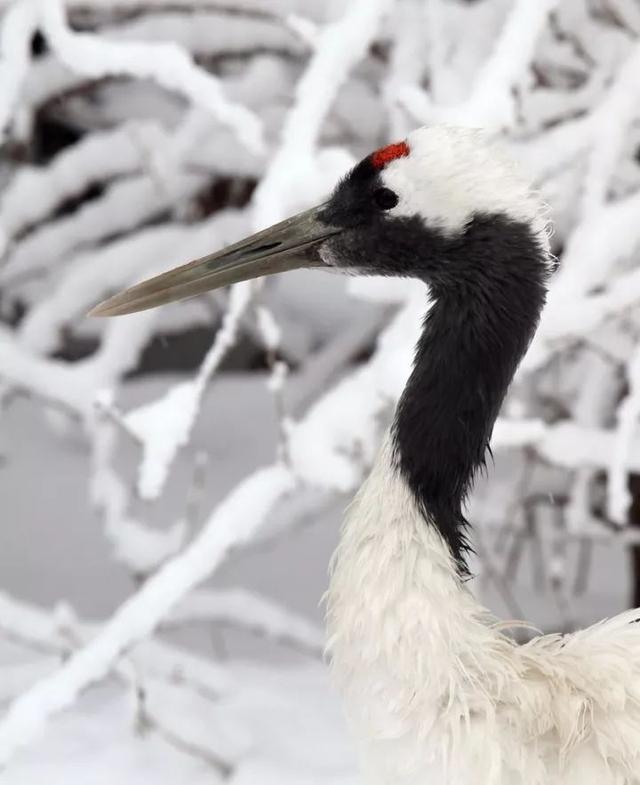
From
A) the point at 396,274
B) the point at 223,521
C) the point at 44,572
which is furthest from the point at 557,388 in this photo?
the point at 396,274

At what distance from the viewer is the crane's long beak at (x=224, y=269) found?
181 cm

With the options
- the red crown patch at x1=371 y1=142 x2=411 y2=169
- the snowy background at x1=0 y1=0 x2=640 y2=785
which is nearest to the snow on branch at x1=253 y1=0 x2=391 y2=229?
the snowy background at x1=0 y1=0 x2=640 y2=785

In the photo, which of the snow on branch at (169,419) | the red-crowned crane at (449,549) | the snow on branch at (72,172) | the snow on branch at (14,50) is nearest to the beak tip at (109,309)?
the red-crowned crane at (449,549)

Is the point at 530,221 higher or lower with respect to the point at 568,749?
higher

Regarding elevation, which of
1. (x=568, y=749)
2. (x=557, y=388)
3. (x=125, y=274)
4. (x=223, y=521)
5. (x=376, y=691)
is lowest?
(x=568, y=749)

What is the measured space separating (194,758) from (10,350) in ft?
3.34

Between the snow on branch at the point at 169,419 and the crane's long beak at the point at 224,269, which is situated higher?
the snow on branch at the point at 169,419

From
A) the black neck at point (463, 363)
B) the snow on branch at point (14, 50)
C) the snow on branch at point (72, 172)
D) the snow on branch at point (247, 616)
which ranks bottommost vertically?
the black neck at point (463, 363)

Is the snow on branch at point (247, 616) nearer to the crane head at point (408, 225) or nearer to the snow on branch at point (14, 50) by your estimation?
the snow on branch at point (14, 50)

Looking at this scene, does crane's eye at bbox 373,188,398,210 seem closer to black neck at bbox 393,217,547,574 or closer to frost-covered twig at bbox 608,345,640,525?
black neck at bbox 393,217,547,574

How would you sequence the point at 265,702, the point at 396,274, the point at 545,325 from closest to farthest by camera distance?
1. the point at 396,274
2. the point at 545,325
3. the point at 265,702

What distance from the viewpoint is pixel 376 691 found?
5.55ft

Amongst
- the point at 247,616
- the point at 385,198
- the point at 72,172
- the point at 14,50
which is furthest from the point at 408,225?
the point at 72,172

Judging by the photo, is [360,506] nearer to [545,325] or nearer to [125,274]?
[545,325]
